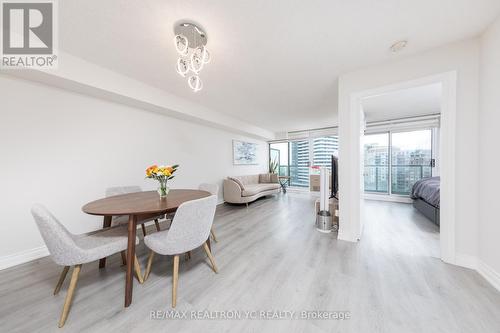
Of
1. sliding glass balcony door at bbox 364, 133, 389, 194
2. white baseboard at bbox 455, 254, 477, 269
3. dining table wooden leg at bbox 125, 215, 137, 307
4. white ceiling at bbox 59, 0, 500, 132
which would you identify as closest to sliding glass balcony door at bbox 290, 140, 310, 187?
sliding glass balcony door at bbox 364, 133, 389, 194

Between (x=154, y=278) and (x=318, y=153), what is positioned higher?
(x=318, y=153)

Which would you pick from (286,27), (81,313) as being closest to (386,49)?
(286,27)

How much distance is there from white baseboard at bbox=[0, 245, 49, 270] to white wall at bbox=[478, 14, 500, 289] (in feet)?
15.5

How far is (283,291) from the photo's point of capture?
57.2 inches

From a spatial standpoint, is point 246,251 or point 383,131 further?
point 383,131

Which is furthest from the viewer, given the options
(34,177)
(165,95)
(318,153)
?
(318,153)

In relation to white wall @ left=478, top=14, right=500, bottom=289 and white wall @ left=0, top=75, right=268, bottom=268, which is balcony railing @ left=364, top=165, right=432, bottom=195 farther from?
white wall @ left=0, top=75, right=268, bottom=268

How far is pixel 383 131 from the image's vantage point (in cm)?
490

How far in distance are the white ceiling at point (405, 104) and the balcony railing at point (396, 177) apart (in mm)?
1479

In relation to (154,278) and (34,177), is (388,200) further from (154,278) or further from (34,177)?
(34,177)

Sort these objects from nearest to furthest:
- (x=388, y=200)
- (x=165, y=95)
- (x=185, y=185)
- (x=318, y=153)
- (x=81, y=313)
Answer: (x=81, y=313)
(x=165, y=95)
(x=185, y=185)
(x=388, y=200)
(x=318, y=153)

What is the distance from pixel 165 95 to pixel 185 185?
1861mm

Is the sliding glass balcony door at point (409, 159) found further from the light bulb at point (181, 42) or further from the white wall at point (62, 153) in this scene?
the white wall at point (62, 153)

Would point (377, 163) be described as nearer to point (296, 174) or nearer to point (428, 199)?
point (428, 199)
